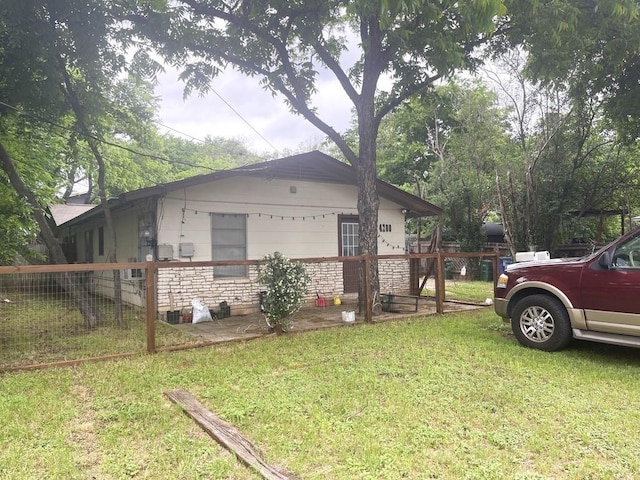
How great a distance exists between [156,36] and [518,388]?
764cm

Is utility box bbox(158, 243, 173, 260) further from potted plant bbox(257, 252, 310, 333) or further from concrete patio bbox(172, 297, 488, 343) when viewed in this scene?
potted plant bbox(257, 252, 310, 333)

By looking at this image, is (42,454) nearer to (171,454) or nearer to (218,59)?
(171,454)

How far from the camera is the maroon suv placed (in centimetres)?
462

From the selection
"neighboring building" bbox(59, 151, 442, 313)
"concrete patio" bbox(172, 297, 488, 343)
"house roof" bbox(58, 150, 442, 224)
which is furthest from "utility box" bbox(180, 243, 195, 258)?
"concrete patio" bbox(172, 297, 488, 343)

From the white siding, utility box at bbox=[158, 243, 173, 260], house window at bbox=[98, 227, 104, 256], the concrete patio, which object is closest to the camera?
the concrete patio

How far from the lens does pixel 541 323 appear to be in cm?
532

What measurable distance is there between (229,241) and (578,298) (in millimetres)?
6333

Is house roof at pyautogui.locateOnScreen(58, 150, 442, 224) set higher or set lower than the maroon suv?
higher

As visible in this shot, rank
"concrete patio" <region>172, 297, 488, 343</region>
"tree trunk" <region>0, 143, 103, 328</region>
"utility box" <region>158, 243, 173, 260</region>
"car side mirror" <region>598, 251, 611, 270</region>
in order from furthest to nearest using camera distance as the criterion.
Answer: "utility box" <region>158, 243, 173, 260</region> → "tree trunk" <region>0, 143, 103, 328</region> → "concrete patio" <region>172, 297, 488, 343</region> → "car side mirror" <region>598, 251, 611, 270</region>

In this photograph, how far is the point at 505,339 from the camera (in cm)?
598

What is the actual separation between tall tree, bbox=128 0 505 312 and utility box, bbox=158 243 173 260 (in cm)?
318

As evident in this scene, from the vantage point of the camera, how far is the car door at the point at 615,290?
14.9 feet

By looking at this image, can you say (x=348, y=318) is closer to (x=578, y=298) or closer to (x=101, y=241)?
(x=578, y=298)

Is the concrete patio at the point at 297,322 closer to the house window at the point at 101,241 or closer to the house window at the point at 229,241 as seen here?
the house window at the point at 229,241
